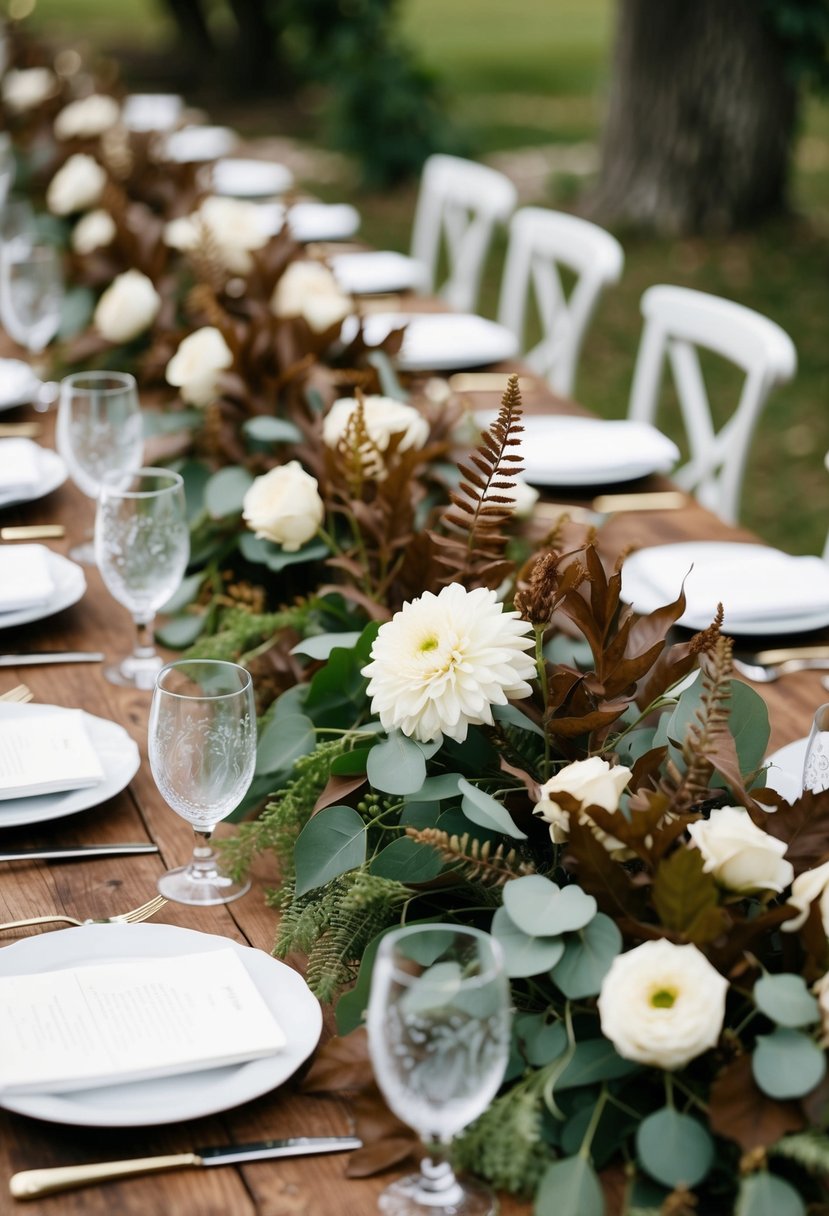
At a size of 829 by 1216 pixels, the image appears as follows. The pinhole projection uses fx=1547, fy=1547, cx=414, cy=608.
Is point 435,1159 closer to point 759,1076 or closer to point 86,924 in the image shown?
point 759,1076

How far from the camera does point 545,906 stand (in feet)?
3.40

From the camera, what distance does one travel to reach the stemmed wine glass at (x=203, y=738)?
1244 millimetres

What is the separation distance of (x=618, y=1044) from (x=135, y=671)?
96 centimetres

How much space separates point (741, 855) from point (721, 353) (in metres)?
2.10

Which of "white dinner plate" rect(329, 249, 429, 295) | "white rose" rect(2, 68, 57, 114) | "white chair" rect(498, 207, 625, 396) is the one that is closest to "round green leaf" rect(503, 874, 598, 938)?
"white chair" rect(498, 207, 625, 396)

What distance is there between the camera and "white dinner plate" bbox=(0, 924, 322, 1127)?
101 centimetres

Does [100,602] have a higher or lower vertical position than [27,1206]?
lower

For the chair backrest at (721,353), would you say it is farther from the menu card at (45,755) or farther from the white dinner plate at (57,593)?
the menu card at (45,755)

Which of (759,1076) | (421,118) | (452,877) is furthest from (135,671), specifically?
(421,118)

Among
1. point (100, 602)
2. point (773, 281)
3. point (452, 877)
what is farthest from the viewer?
point (773, 281)

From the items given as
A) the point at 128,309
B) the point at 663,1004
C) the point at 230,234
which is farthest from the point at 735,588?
the point at 230,234

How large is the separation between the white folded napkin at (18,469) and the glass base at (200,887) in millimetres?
969

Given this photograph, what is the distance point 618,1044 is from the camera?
953 mm

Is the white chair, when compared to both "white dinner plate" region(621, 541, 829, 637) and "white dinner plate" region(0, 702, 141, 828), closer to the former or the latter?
"white dinner plate" region(621, 541, 829, 637)
